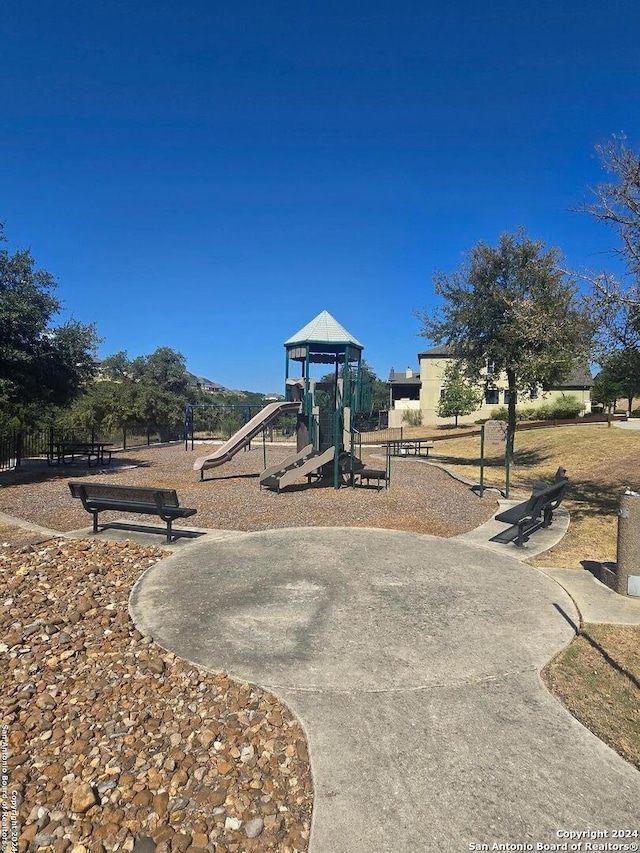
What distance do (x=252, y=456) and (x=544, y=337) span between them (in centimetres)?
1470

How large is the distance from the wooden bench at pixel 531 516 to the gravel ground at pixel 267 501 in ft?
2.53

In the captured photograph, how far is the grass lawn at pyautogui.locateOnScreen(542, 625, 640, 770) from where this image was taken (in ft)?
10.5

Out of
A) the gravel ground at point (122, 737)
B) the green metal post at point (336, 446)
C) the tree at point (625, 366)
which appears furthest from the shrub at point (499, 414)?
the gravel ground at point (122, 737)

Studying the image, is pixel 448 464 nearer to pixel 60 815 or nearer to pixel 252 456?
A: pixel 252 456

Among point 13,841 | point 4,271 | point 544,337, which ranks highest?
point 4,271

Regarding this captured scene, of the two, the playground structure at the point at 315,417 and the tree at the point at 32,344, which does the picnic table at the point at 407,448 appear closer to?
the playground structure at the point at 315,417

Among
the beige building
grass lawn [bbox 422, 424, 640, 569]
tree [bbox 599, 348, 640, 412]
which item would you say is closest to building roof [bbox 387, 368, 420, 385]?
the beige building

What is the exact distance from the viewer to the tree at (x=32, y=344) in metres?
12.6

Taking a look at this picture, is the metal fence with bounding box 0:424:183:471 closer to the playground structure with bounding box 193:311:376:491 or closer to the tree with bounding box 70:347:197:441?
the tree with bounding box 70:347:197:441

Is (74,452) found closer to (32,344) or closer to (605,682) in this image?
(32,344)

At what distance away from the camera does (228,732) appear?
3123 millimetres

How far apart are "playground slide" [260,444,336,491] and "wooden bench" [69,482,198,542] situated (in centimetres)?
504

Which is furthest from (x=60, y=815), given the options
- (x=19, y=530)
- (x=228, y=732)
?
(x=19, y=530)

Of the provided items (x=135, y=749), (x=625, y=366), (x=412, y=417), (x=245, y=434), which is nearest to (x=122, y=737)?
(x=135, y=749)
